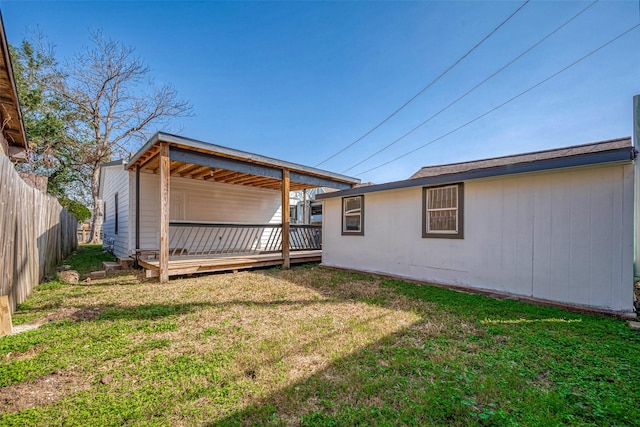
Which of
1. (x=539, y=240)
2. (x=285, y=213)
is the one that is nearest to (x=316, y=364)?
(x=539, y=240)

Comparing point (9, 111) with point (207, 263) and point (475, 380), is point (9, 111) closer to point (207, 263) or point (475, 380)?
point (207, 263)

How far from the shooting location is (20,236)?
3.72m

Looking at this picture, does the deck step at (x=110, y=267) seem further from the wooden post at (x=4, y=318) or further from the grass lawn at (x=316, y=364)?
the wooden post at (x=4, y=318)

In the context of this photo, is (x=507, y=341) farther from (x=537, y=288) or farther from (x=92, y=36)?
(x=92, y=36)

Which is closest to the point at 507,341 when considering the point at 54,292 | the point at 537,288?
the point at 537,288

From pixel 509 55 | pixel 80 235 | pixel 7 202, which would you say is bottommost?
pixel 80 235

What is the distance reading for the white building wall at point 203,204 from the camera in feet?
25.0

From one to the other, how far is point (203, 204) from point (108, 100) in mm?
12048

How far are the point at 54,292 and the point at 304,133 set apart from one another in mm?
16610

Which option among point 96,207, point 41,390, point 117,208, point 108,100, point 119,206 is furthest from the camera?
point 108,100

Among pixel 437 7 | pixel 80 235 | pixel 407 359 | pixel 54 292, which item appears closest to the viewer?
pixel 407 359

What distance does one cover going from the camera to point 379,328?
3193 mm

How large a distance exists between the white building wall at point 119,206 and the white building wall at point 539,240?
7.62m

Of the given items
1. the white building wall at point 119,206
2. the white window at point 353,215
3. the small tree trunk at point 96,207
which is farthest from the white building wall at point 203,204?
the small tree trunk at point 96,207
